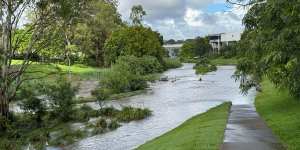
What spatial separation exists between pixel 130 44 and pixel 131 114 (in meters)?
67.2

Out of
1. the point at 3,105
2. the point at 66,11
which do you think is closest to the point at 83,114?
the point at 3,105

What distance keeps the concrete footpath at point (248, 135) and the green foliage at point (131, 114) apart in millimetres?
10895

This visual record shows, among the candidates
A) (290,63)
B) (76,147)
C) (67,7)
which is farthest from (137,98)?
(290,63)

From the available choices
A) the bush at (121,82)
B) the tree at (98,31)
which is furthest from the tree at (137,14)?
the bush at (121,82)

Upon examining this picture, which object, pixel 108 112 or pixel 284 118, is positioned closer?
pixel 284 118

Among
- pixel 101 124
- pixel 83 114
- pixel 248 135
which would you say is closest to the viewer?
pixel 248 135

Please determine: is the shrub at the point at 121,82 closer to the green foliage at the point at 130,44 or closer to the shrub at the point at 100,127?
the shrub at the point at 100,127

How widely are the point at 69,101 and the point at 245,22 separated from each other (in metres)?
20.6

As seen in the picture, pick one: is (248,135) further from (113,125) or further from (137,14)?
(137,14)

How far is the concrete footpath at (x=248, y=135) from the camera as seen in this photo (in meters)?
16.8

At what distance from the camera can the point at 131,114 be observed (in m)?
37.0

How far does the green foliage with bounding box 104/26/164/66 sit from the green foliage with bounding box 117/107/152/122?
210ft

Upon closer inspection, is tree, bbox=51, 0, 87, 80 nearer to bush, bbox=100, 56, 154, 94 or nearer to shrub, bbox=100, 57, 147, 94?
bush, bbox=100, 56, 154, 94

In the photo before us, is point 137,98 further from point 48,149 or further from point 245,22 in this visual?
point 245,22
